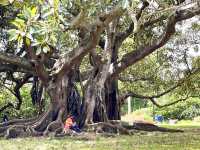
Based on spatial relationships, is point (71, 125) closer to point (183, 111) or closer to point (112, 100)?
point (112, 100)

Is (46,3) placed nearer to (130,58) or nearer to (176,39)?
(130,58)

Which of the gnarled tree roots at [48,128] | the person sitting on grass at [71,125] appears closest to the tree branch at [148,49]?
the gnarled tree roots at [48,128]

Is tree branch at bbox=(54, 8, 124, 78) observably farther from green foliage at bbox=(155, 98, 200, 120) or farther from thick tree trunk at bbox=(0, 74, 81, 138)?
green foliage at bbox=(155, 98, 200, 120)

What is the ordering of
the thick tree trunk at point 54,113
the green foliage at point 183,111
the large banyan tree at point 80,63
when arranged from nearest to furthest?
the large banyan tree at point 80,63 < the thick tree trunk at point 54,113 < the green foliage at point 183,111

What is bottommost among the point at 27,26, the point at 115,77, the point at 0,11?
the point at 27,26

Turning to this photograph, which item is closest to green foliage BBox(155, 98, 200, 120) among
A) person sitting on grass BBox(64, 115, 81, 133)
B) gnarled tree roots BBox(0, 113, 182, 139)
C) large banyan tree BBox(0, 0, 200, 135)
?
large banyan tree BBox(0, 0, 200, 135)

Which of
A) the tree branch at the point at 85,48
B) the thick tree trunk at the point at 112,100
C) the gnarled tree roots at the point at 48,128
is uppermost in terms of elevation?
the tree branch at the point at 85,48

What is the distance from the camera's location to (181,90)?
62.7 ft

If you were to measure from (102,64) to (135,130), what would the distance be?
2046 millimetres

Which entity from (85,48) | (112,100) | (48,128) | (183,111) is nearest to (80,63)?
(85,48)

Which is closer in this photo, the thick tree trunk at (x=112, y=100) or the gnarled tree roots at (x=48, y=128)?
the gnarled tree roots at (x=48, y=128)

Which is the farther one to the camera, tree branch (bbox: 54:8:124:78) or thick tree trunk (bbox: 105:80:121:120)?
thick tree trunk (bbox: 105:80:121:120)

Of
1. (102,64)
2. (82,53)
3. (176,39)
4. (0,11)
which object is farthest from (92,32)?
(176,39)

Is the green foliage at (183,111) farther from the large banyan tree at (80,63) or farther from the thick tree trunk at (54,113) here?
the thick tree trunk at (54,113)
